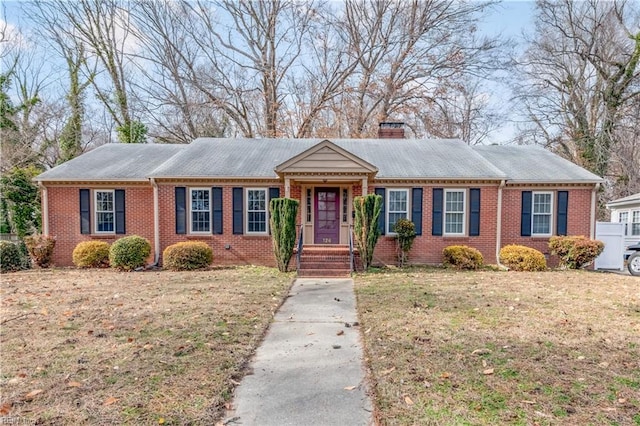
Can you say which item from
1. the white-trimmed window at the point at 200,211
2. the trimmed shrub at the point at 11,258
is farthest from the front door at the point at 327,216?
the trimmed shrub at the point at 11,258

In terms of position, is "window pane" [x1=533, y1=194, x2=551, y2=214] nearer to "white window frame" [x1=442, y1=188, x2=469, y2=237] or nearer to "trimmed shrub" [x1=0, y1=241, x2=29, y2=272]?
"white window frame" [x1=442, y1=188, x2=469, y2=237]

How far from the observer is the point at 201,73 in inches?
930

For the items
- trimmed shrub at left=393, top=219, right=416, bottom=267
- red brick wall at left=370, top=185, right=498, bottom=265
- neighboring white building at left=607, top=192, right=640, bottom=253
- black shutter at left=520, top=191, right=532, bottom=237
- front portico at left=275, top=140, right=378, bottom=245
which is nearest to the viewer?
front portico at left=275, top=140, right=378, bottom=245

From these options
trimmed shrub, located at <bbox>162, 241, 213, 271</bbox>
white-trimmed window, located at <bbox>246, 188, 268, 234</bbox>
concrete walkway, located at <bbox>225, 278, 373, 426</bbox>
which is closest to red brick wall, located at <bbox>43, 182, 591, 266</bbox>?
white-trimmed window, located at <bbox>246, 188, 268, 234</bbox>

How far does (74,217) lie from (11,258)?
2131 mm

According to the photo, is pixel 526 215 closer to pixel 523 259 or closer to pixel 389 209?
pixel 523 259

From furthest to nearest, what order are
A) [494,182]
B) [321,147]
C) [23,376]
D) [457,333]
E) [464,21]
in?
[464,21] → [494,182] → [321,147] → [457,333] → [23,376]

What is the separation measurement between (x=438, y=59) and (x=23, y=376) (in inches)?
1004

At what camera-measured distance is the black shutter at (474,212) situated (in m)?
12.2

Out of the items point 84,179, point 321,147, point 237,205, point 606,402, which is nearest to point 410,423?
point 606,402

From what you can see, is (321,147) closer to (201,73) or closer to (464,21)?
(201,73)

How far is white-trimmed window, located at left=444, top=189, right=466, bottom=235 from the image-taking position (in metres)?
12.3

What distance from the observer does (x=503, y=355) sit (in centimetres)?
426

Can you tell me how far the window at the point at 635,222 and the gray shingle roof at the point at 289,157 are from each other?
240 inches
